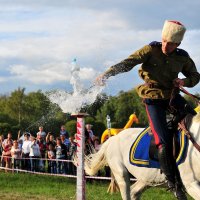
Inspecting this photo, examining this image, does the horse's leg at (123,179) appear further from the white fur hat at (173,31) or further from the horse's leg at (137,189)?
the white fur hat at (173,31)

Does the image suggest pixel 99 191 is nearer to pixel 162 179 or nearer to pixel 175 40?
pixel 162 179

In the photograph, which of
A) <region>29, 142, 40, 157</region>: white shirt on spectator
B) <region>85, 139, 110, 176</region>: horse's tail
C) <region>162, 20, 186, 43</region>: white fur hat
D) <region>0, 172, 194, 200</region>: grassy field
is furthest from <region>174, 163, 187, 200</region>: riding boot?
<region>29, 142, 40, 157</region>: white shirt on spectator

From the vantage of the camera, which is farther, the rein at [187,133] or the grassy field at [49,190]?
the grassy field at [49,190]

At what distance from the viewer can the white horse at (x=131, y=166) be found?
21.3ft

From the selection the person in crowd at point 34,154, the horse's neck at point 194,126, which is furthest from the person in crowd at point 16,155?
the horse's neck at point 194,126

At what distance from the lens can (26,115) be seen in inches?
2263

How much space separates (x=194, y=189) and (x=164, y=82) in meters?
1.45

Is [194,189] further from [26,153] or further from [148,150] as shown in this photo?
[26,153]

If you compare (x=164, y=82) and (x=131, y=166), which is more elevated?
(x=164, y=82)

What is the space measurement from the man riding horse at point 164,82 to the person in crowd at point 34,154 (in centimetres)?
1364

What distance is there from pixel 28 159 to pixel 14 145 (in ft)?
2.93

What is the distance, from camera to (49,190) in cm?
1369

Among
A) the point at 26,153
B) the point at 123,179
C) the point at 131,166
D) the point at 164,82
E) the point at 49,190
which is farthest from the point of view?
the point at 26,153

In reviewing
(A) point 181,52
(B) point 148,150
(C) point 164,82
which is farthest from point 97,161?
(A) point 181,52
